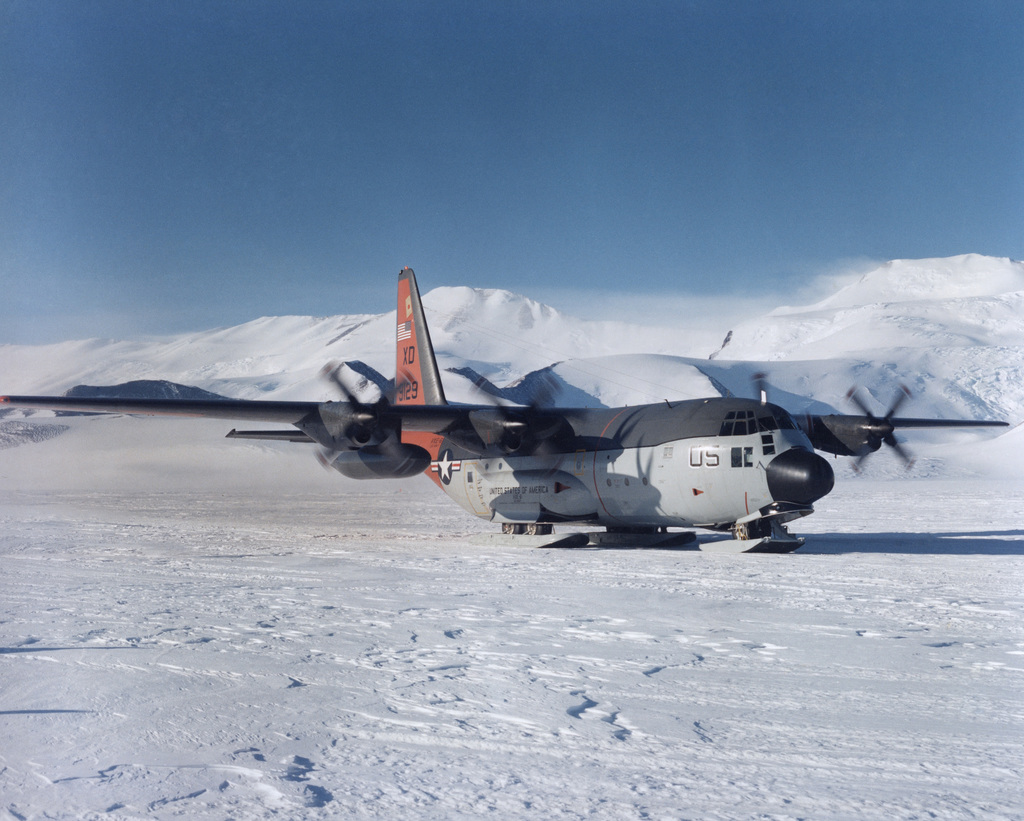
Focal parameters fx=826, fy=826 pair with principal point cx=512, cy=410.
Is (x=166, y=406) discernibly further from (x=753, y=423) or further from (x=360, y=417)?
(x=753, y=423)

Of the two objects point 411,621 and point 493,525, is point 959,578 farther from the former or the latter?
point 493,525

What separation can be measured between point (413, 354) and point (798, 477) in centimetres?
1279

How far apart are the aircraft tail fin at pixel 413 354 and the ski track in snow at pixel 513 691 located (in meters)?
10.8

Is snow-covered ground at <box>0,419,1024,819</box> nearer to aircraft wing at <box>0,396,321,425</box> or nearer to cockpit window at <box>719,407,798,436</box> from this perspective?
cockpit window at <box>719,407,798,436</box>

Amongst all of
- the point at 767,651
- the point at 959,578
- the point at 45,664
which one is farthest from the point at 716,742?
the point at 959,578

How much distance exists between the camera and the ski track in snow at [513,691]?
4.07 m

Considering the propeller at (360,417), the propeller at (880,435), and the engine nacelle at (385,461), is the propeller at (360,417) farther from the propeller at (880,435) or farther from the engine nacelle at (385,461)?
the propeller at (880,435)

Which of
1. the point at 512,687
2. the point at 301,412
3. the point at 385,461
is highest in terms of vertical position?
the point at 301,412

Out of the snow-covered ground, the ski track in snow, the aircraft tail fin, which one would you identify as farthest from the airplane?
the aircraft tail fin

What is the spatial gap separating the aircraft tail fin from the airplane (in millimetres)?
3383

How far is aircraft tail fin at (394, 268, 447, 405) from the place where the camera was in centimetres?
2345

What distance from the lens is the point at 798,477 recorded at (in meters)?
14.3

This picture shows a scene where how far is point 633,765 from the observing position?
14.6 ft

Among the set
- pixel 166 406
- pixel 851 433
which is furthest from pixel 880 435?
pixel 166 406
